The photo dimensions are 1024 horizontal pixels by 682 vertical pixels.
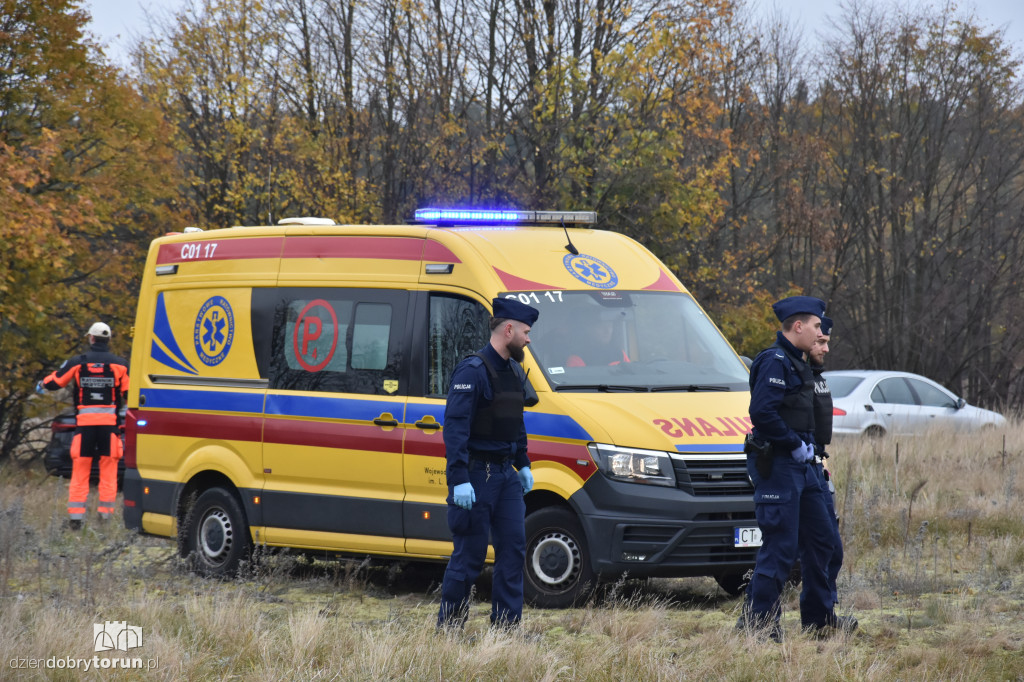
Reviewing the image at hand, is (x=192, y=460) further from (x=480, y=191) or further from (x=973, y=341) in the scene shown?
(x=973, y=341)

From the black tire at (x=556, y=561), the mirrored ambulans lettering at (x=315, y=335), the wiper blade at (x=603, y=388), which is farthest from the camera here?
the mirrored ambulans lettering at (x=315, y=335)

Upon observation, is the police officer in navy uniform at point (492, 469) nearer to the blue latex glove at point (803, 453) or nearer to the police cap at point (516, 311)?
the police cap at point (516, 311)

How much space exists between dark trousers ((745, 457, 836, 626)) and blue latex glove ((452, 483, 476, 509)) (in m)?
1.45

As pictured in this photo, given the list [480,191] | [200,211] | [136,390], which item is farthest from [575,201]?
[136,390]

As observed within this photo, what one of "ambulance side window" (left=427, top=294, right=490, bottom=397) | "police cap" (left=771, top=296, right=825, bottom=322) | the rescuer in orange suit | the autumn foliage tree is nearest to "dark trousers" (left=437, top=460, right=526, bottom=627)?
"police cap" (left=771, top=296, right=825, bottom=322)

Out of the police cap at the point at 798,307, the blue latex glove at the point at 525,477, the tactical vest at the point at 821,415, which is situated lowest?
the blue latex glove at the point at 525,477

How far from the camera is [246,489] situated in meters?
8.37

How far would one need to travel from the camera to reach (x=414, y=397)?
25.3 ft

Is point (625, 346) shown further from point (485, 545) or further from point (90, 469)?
point (90, 469)

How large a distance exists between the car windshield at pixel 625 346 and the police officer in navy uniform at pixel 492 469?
143 centimetres

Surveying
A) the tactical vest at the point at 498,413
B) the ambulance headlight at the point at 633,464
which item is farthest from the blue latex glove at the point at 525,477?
the ambulance headlight at the point at 633,464

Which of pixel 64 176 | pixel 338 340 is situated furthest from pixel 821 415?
pixel 64 176

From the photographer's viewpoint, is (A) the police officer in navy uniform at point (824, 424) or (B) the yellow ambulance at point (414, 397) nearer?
(A) the police officer in navy uniform at point (824, 424)

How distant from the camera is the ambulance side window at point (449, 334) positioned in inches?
299
